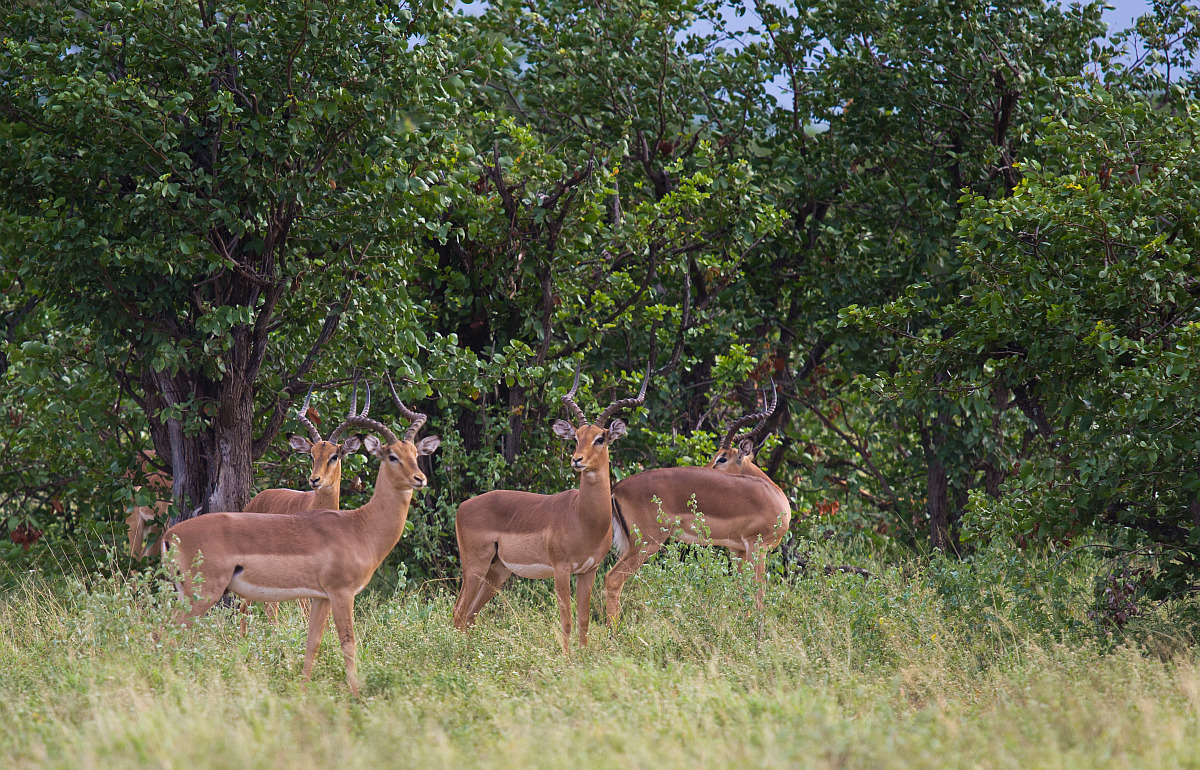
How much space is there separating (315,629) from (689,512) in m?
3.34

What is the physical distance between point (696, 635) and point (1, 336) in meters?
7.40

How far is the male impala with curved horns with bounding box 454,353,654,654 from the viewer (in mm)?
7801

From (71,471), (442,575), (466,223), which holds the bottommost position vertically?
(442,575)

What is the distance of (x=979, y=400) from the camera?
8680 millimetres

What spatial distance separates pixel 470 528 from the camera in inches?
321

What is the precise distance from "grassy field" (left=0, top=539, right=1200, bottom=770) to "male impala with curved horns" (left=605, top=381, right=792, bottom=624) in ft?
1.60

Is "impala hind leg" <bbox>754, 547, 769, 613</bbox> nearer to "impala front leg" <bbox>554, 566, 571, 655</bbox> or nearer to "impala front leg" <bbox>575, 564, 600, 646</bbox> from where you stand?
"impala front leg" <bbox>575, 564, 600, 646</bbox>

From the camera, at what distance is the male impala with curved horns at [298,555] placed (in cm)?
648

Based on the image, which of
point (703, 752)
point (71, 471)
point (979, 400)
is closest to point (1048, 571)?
point (979, 400)

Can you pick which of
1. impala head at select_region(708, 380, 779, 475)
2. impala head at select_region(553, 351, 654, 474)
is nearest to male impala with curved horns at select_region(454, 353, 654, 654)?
impala head at select_region(553, 351, 654, 474)

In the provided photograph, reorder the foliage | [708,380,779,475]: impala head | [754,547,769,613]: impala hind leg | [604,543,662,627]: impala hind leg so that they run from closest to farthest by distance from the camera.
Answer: the foliage → [754,547,769,613]: impala hind leg → [604,543,662,627]: impala hind leg → [708,380,779,475]: impala head

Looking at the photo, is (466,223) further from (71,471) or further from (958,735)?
(958,735)

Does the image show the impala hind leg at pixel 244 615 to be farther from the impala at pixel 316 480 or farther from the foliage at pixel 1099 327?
the foliage at pixel 1099 327

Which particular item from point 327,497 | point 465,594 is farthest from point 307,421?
point 465,594
